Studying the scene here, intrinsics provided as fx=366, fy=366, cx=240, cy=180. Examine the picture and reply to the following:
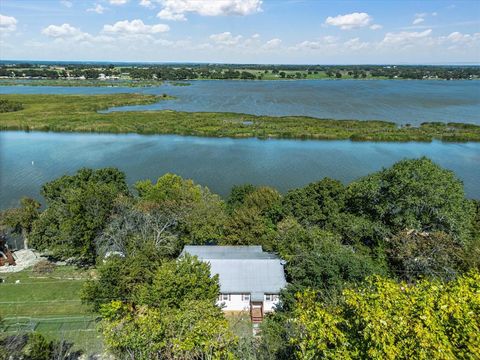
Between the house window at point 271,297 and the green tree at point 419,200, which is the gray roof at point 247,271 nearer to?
the house window at point 271,297

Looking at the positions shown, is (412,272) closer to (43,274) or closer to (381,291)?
(381,291)

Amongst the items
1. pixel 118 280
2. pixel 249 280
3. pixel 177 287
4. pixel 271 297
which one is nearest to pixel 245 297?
pixel 249 280

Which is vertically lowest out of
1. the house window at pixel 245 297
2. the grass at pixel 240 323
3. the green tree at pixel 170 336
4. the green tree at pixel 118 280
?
the grass at pixel 240 323

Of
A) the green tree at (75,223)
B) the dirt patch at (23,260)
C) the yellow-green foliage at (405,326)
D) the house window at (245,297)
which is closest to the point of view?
the yellow-green foliage at (405,326)

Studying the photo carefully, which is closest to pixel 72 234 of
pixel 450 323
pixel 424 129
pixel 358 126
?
pixel 450 323

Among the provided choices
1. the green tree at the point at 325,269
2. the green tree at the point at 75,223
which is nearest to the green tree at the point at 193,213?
the green tree at the point at 75,223

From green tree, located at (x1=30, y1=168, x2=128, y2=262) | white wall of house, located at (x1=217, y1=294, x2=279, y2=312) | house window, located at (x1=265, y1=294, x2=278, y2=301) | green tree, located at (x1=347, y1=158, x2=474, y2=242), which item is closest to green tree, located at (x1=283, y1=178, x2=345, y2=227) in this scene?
green tree, located at (x1=347, y1=158, x2=474, y2=242)

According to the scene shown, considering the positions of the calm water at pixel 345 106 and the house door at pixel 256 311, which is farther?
the calm water at pixel 345 106

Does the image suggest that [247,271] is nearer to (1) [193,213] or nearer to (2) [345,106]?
(1) [193,213]
